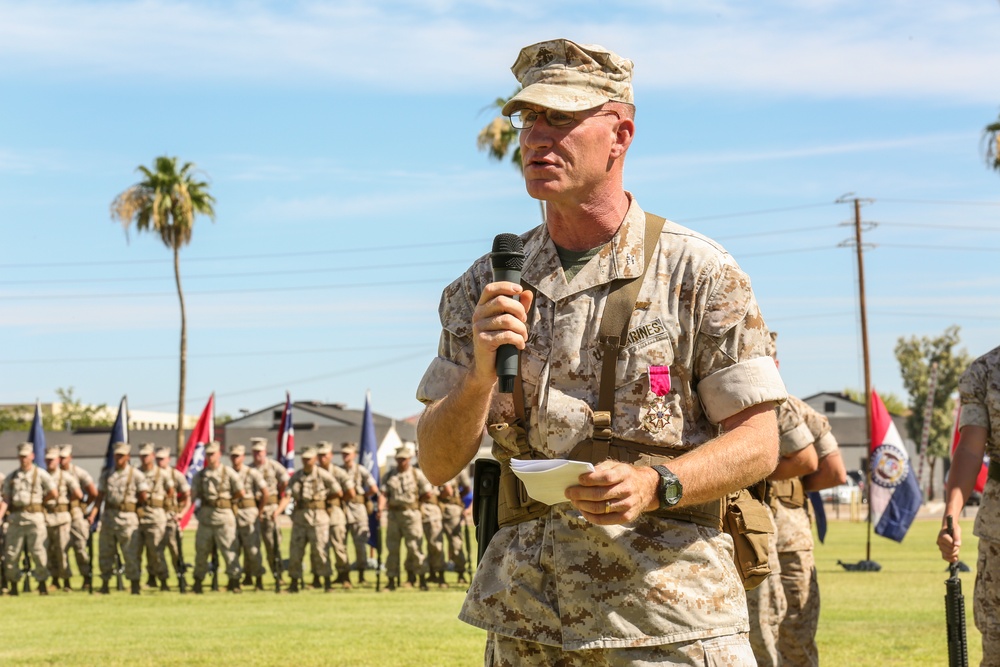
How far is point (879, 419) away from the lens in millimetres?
23953

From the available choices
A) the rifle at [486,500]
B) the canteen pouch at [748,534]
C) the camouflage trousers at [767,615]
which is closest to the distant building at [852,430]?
the camouflage trousers at [767,615]

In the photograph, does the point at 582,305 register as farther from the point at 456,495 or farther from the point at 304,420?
the point at 304,420

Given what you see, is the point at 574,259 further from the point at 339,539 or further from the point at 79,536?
the point at 79,536

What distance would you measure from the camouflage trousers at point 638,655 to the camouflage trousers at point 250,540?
820 inches

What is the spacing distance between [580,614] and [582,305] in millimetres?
785

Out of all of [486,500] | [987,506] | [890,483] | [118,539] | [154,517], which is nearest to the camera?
[486,500]

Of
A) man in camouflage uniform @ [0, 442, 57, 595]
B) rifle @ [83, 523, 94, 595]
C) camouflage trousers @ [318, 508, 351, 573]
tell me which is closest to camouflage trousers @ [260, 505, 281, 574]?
camouflage trousers @ [318, 508, 351, 573]

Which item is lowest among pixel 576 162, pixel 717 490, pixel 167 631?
pixel 167 631

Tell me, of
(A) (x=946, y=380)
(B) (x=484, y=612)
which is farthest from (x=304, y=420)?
(B) (x=484, y=612)

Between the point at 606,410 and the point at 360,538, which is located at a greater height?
the point at 606,410

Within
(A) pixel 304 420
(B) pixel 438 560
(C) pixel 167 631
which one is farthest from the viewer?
(A) pixel 304 420

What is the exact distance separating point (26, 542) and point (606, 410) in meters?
22.4

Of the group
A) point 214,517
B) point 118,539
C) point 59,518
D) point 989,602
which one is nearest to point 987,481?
point 989,602

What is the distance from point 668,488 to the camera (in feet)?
10.4
